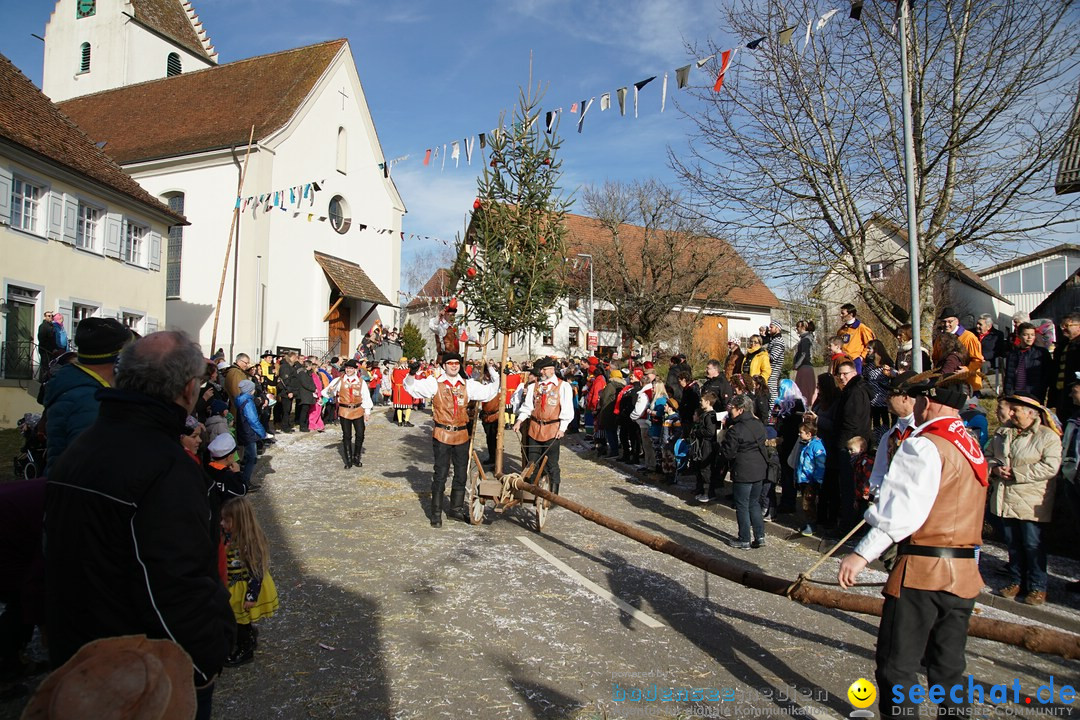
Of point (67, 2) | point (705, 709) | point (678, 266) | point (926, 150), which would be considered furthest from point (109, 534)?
point (67, 2)

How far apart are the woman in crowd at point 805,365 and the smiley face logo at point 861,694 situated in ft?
25.3

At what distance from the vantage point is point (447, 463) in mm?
9148

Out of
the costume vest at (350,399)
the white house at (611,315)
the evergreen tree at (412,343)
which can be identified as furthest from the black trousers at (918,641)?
the evergreen tree at (412,343)

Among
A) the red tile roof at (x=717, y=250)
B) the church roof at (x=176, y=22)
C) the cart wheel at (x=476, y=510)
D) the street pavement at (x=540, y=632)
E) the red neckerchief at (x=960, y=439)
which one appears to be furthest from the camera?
the church roof at (x=176, y=22)

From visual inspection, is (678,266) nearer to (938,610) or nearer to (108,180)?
(108,180)

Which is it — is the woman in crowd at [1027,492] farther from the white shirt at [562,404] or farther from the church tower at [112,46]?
the church tower at [112,46]

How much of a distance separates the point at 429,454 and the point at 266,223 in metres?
18.1

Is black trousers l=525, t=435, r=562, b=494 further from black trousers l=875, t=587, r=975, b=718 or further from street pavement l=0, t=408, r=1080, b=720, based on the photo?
black trousers l=875, t=587, r=975, b=718

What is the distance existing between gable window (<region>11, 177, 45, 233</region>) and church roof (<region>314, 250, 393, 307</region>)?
12995 millimetres

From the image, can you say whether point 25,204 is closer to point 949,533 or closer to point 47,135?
point 47,135

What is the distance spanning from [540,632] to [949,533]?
10.1 feet

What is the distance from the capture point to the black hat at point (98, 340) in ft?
13.8

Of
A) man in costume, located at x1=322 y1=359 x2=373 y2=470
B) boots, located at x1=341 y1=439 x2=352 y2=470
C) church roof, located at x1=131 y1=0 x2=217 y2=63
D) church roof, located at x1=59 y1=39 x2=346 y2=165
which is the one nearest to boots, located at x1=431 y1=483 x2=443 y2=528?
man in costume, located at x1=322 y1=359 x2=373 y2=470

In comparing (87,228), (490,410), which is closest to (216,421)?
(490,410)
